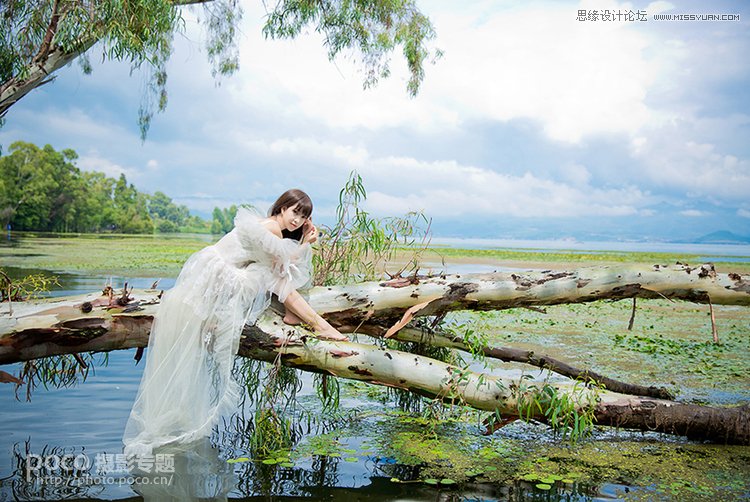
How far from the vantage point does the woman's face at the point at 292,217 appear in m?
3.99

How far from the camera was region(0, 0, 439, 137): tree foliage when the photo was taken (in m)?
7.35

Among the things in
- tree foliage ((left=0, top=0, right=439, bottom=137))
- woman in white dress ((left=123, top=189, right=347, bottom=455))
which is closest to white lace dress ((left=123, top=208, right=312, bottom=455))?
woman in white dress ((left=123, top=189, right=347, bottom=455))

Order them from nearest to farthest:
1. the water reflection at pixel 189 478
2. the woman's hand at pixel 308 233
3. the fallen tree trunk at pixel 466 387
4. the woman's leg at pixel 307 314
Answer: the water reflection at pixel 189 478, the fallen tree trunk at pixel 466 387, the woman's leg at pixel 307 314, the woman's hand at pixel 308 233

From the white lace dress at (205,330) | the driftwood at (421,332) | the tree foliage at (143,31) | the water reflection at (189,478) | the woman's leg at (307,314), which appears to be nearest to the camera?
the water reflection at (189,478)

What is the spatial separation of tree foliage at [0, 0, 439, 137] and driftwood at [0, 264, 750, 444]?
468 cm

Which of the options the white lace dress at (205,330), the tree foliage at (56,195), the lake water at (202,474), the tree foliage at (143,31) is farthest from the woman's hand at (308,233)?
the tree foliage at (56,195)

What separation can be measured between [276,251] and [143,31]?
4.91 metres

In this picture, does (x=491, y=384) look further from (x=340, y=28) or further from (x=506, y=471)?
(x=340, y=28)

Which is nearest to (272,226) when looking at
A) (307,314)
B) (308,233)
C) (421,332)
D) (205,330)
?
(308,233)

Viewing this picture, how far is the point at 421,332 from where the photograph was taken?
4.59m

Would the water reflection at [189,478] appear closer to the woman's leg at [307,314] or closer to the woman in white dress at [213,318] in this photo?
the woman in white dress at [213,318]

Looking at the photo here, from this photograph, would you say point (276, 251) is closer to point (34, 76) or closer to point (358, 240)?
point (358, 240)

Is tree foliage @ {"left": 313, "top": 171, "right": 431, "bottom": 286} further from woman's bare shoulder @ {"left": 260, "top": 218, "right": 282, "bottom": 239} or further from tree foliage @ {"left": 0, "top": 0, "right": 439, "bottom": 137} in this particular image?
tree foliage @ {"left": 0, "top": 0, "right": 439, "bottom": 137}

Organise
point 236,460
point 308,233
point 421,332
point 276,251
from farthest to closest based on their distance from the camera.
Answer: point 421,332
point 308,233
point 276,251
point 236,460
